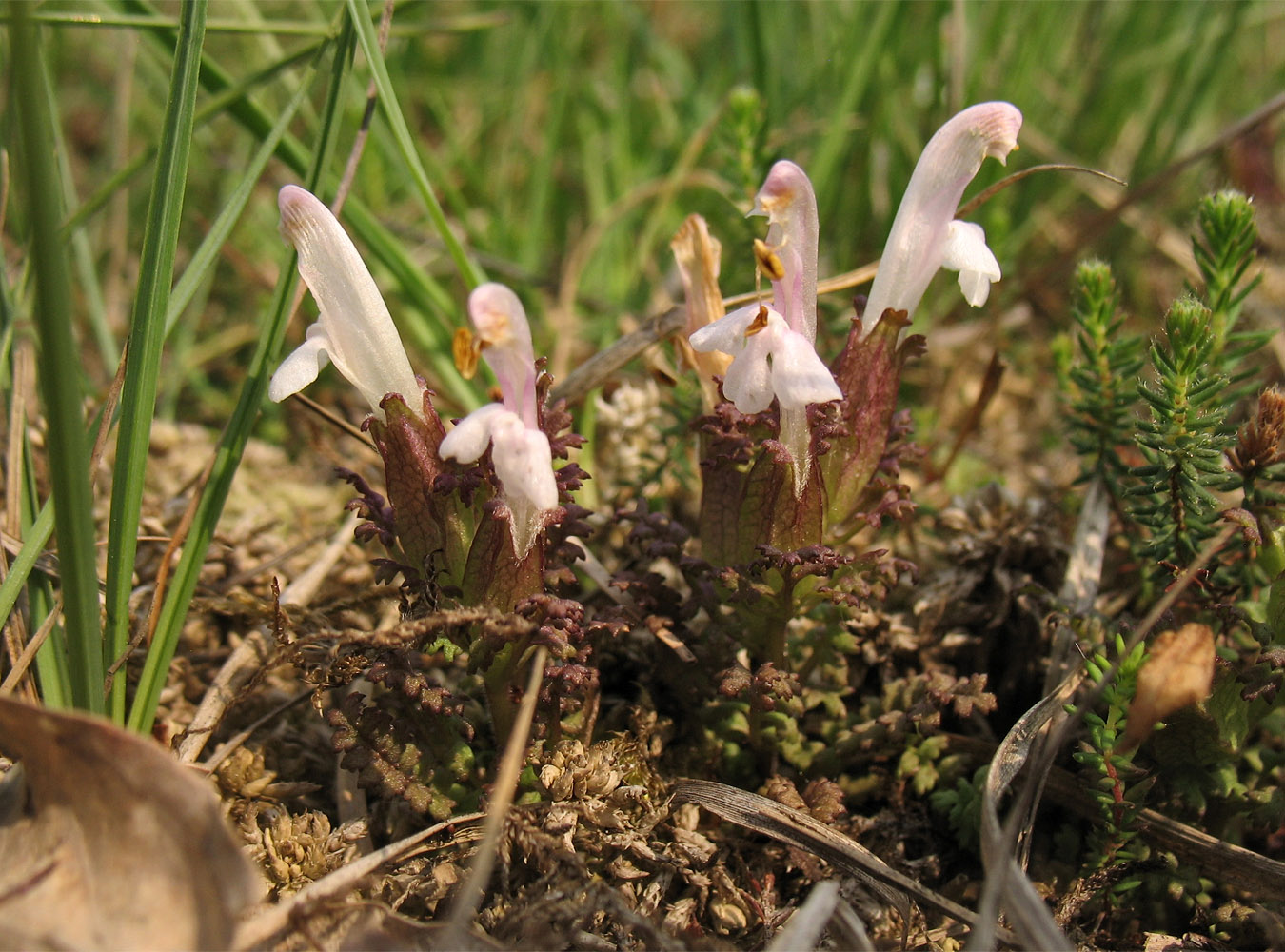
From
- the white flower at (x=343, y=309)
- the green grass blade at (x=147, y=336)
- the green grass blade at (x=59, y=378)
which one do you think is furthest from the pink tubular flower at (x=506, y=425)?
the green grass blade at (x=147, y=336)

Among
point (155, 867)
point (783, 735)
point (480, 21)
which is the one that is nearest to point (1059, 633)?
point (783, 735)

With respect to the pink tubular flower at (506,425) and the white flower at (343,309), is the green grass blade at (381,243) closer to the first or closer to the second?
the white flower at (343,309)

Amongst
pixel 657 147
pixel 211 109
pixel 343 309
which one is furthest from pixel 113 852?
pixel 657 147

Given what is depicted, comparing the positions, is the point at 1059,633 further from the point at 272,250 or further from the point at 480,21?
Result: the point at 272,250

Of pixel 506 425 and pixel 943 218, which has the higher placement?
pixel 943 218

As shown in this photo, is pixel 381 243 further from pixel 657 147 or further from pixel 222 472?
pixel 657 147

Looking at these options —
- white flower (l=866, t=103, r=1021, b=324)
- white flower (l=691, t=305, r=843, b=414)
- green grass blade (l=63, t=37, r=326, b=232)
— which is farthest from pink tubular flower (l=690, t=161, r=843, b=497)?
green grass blade (l=63, t=37, r=326, b=232)

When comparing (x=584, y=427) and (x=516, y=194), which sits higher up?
(x=516, y=194)
